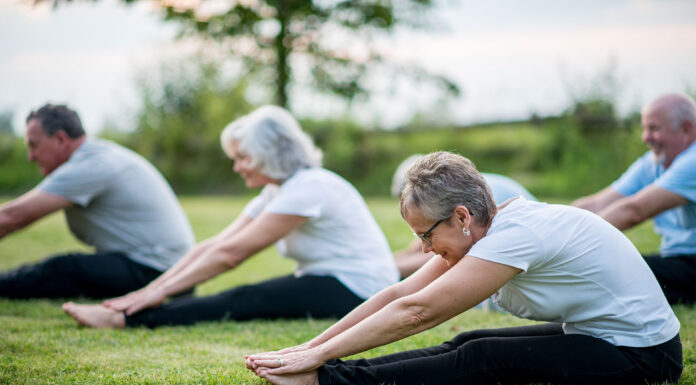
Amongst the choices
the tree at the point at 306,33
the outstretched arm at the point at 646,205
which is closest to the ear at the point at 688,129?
the outstretched arm at the point at 646,205

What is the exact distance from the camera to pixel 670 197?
4.00 m

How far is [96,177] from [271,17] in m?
15.0

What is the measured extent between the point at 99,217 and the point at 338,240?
2.01 meters

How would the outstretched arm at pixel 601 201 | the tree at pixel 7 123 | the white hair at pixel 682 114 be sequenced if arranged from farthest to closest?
the tree at pixel 7 123 < the outstretched arm at pixel 601 201 < the white hair at pixel 682 114

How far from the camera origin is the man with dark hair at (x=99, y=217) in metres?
4.59

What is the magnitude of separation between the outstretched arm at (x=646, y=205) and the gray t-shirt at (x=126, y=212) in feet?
10.5

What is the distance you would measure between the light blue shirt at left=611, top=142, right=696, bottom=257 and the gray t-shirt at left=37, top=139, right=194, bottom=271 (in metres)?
3.47

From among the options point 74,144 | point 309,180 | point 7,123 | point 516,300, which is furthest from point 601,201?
point 7,123

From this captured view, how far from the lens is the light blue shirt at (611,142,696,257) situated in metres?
4.00

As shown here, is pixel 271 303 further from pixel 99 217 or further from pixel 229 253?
pixel 99 217

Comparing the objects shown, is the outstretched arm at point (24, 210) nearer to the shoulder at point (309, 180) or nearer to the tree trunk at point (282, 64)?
the shoulder at point (309, 180)

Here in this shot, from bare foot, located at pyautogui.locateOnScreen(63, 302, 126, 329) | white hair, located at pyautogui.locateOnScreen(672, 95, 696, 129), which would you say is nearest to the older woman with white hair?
bare foot, located at pyautogui.locateOnScreen(63, 302, 126, 329)

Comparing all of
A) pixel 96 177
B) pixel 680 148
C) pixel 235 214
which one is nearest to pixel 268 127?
pixel 96 177

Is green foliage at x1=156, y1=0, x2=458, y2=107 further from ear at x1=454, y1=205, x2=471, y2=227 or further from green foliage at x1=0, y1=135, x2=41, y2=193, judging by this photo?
ear at x1=454, y1=205, x2=471, y2=227
